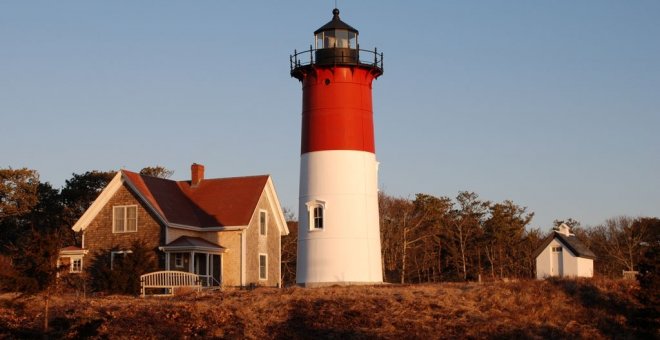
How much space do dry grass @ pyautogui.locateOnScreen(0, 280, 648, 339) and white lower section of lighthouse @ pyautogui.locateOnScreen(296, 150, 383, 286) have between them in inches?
166

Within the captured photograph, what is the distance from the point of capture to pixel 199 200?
42250mm

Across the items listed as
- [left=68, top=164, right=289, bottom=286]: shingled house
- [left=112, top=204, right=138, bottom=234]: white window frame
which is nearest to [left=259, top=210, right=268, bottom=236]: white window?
[left=68, top=164, right=289, bottom=286]: shingled house

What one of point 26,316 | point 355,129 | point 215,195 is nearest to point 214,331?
point 26,316

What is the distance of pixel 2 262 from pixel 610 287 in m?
16.5

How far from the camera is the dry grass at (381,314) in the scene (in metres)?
23.5

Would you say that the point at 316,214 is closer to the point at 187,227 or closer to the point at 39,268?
the point at 187,227

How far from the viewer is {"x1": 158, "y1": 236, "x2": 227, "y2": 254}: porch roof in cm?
3738

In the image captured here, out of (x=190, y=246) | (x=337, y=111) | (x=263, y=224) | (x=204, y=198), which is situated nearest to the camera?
(x=337, y=111)

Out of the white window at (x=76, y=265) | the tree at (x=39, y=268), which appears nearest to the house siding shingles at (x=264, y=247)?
the white window at (x=76, y=265)

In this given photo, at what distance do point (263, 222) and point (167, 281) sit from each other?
8.22 m

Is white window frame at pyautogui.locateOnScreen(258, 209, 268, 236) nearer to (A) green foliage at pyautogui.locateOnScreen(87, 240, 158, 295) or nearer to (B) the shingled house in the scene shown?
(B) the shingled house

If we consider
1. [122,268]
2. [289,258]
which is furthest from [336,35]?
[289,258]

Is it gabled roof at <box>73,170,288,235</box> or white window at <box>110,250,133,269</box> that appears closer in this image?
white window at <box>110,250,133,269</box>

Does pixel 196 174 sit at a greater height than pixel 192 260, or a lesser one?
greater
